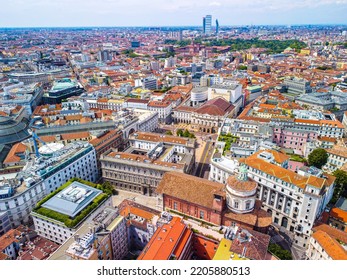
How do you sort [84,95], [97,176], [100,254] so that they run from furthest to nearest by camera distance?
1. [84,95]
2. [97,176]
3. [100,254]

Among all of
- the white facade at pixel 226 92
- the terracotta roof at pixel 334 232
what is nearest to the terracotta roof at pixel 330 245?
the terracotta roof at pixel 334 232

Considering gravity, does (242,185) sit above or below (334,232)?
above

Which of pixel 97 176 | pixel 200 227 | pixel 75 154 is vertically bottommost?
pixel 97 176

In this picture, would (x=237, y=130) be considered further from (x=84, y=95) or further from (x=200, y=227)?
(x=84, y=95)

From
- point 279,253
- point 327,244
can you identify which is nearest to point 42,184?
point 279,253

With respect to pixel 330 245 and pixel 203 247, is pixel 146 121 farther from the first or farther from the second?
pixel 330 245

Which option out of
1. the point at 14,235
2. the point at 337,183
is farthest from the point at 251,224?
the point at 14,235
